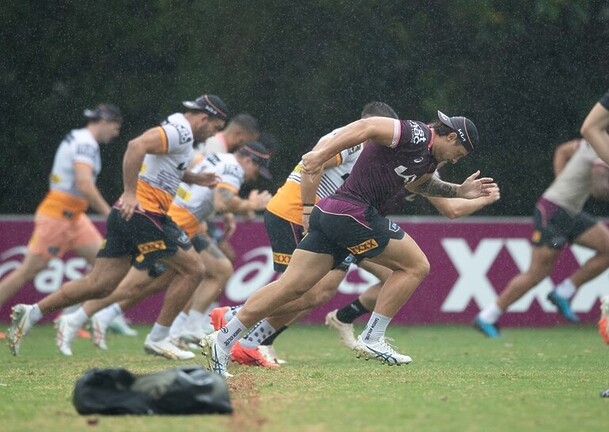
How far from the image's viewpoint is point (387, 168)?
28.2 feet

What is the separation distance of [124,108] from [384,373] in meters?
8.96

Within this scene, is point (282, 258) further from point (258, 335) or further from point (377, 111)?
point (377, 111)

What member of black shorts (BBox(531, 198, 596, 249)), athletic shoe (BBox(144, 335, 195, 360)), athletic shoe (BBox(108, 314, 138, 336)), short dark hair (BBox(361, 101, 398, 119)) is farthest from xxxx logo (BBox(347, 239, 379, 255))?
athletic shoe (BBox(108, 314, 138, 336))

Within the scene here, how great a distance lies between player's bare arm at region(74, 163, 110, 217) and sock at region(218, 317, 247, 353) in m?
5.30

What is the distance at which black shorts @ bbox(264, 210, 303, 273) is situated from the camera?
10.4 m

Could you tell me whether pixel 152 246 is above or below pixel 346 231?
below

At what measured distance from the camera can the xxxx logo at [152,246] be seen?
1097 cm

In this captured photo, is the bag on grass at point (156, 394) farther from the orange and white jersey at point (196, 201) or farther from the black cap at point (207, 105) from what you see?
the orange and white jersey at point (196, 201)

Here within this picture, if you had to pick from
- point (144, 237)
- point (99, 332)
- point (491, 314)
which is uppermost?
Result: point (144, 237)

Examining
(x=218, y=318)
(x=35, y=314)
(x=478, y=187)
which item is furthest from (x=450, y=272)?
(x=478, y=187)

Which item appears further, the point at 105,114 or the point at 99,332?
the point at 105,114

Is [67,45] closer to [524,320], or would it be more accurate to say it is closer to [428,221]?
[428,221]

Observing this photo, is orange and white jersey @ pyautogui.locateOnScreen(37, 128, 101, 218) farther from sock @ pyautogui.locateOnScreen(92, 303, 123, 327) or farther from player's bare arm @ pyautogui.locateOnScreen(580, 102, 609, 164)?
player's bare arm @ pyautogui.locateOnScreen(580, 102, 609, 164)

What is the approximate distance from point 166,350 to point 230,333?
2.74 meters
